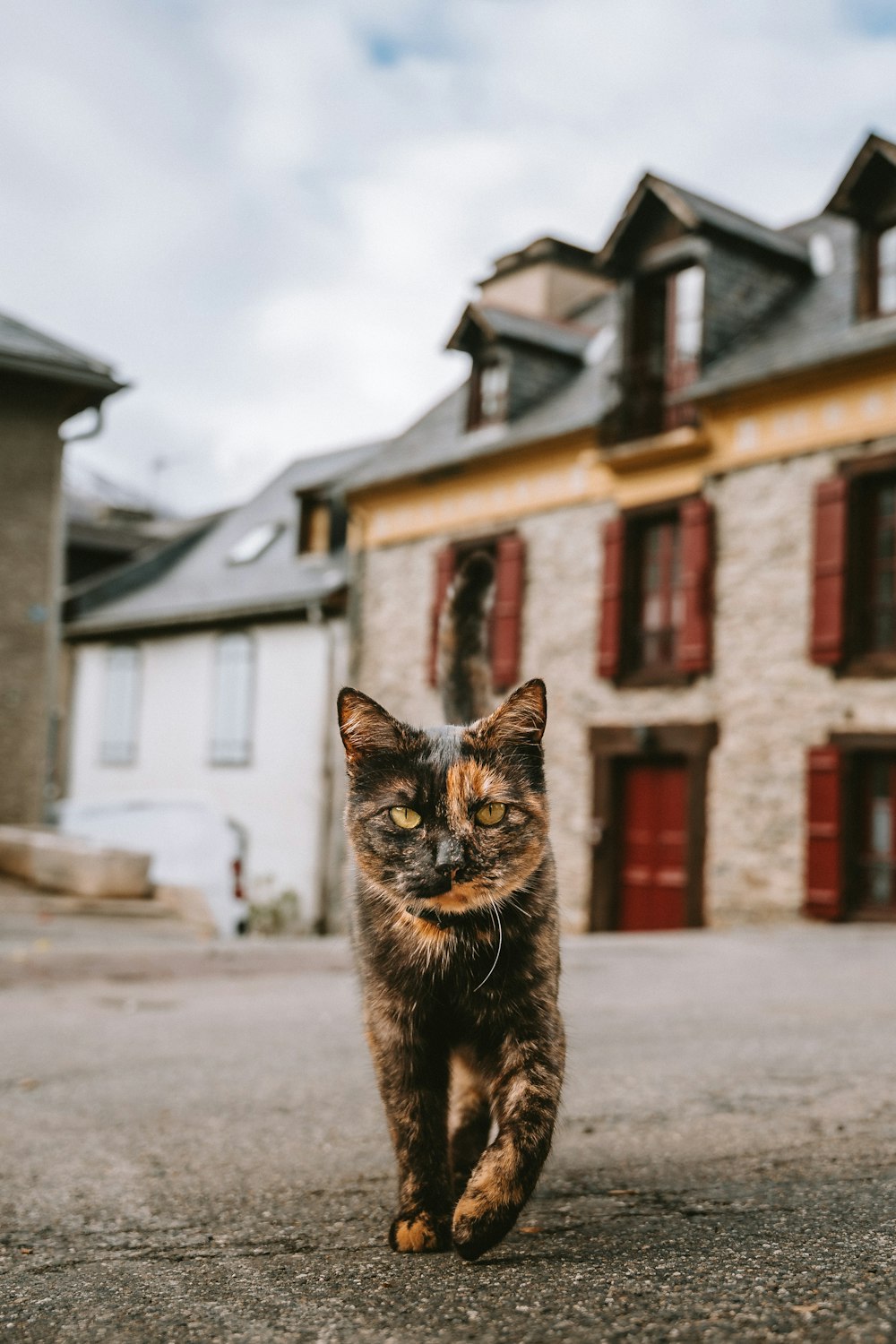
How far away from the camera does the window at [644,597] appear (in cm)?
1477

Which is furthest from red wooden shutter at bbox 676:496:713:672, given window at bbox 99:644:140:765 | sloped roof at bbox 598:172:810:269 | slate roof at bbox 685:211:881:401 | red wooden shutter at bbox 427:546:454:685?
window at bbox 99:644:140:765

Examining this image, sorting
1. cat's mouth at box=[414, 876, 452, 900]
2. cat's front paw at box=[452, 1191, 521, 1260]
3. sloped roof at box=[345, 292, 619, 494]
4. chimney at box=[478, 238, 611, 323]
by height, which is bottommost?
cat's front paw at box=[452, 1191, 521, 1260]

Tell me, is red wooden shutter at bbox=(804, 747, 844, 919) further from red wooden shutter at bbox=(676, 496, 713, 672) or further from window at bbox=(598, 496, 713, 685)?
window at bbox=(598, 496, 713, 685)

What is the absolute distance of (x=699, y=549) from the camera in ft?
46.2

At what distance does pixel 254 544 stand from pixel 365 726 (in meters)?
21.4

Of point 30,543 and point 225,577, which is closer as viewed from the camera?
point 30,543

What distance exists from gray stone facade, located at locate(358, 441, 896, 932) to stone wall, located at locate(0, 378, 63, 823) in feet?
22.0

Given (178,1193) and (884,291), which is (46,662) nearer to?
(884,291)

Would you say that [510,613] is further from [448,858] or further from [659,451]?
[448,858]

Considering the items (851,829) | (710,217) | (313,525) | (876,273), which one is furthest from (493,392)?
(851,829)

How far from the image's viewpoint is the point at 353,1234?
2.64 meters

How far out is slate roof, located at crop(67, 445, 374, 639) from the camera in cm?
2102

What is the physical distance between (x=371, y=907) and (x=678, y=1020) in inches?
175

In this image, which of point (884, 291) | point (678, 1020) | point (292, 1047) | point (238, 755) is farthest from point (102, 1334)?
point (238, 755)
